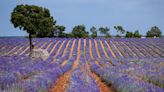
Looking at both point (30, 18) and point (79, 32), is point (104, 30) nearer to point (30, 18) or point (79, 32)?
point (79, 32)

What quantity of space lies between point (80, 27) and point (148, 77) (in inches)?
2993

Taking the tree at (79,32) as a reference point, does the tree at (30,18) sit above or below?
above

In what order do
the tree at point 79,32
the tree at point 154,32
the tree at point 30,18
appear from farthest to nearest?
the tree at point 154,32, the tree at point 79,32, the tree at point 30,18

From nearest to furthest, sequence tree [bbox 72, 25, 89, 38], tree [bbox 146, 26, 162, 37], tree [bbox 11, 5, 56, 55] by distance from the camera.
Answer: tree [bbox 11, 5, 56, 55] < tree [bbox 72, 25, 89, 38] < tree [bbox 146, 26, 162, 37]

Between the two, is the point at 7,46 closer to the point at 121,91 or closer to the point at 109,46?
the point at 109,46

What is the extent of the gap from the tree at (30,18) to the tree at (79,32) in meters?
45.2

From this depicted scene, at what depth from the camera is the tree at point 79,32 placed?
8258 cm

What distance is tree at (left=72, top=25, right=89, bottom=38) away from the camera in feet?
271

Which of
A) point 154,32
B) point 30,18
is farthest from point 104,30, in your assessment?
point 30,18

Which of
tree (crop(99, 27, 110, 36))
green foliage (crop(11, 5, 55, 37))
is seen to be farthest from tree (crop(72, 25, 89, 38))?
green foliage (crop(11, 5, 55, 37))

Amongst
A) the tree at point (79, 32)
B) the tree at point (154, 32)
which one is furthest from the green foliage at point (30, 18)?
the tree at point (154, 32)

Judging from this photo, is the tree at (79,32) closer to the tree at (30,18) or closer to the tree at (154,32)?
the tree at (154,32)

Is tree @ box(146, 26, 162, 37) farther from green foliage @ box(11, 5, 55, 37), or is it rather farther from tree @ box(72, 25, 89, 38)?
green foliage @ box(11, 5, 55, 37)

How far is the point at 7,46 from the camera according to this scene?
4894cm
